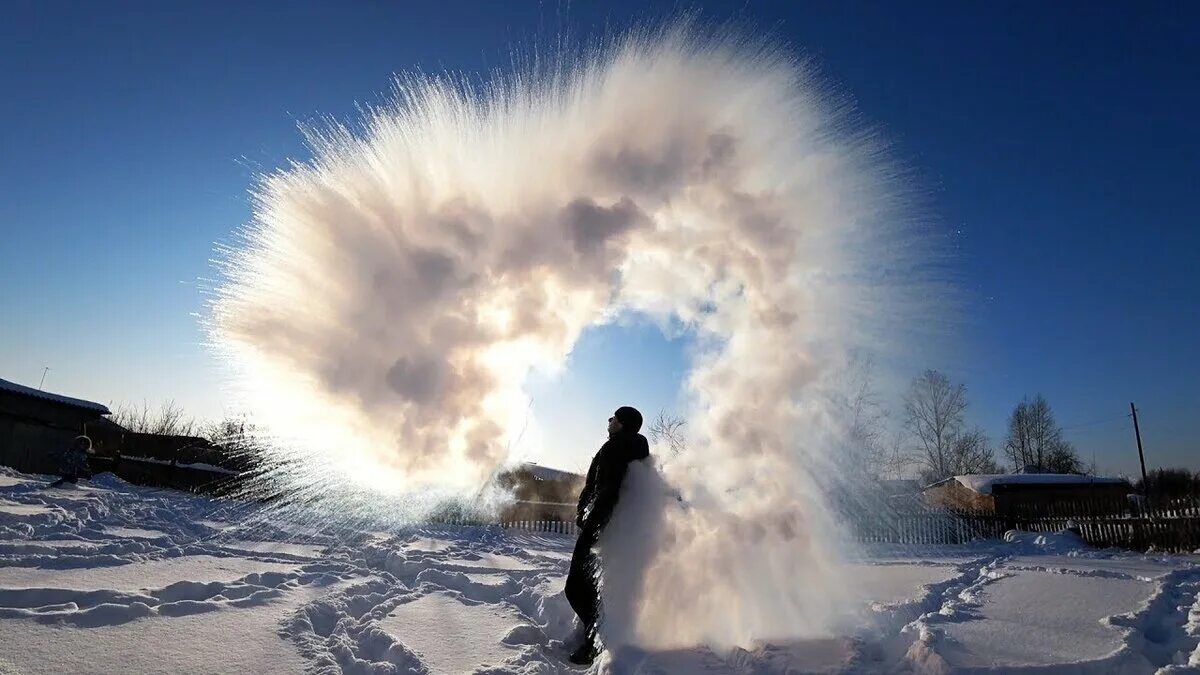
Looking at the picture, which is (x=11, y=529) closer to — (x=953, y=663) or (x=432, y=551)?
(x=432, y=551)

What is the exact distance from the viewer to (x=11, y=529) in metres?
8.00

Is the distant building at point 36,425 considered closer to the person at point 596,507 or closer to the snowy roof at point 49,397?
the snowy roof at point 49,397

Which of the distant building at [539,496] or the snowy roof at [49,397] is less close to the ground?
the snowy roof at [49,397]

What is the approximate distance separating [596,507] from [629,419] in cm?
85

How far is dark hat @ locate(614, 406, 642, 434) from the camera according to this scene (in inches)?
217

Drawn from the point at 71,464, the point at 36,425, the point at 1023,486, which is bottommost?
the point at 71,464

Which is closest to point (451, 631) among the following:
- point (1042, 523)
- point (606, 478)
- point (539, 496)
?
point (606, 478)

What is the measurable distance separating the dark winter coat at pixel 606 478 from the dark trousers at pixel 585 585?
4.8 inches

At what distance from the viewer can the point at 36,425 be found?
24188 millimetres

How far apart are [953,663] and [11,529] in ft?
35.8

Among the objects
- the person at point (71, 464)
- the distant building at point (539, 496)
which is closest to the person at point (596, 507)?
the distant building at point (539, 496)

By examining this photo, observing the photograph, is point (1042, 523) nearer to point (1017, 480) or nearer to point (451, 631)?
point (1017, 480)

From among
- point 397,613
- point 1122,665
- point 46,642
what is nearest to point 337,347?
point 397,613

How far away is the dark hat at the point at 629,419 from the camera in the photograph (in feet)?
18.0
